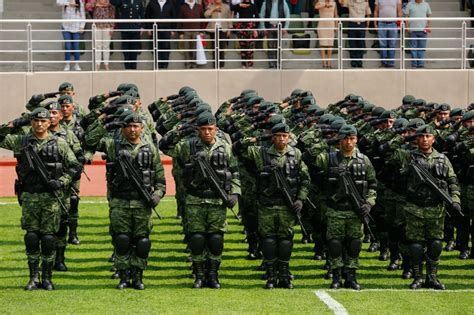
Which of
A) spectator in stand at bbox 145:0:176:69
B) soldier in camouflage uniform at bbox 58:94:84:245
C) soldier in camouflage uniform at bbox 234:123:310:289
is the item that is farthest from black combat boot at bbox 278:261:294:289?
spectator in stand at bbox 145:0:176:69

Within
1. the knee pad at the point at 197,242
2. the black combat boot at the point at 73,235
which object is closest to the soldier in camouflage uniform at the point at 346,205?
the knee pad at the point at 197,242

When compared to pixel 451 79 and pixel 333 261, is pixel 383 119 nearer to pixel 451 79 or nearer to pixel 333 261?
pixel 333 261

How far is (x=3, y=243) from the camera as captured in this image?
71.6 feet

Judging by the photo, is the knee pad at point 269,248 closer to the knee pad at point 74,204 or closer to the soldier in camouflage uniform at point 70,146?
the soldier in camouflage uniform at point 70,146

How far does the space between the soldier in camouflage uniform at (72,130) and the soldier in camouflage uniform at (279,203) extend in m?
3.92

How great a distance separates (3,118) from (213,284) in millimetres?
15033

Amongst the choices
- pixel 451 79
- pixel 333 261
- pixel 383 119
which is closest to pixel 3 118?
pixel 451 79

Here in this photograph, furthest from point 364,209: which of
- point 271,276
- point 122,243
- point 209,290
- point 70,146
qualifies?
point 70,146

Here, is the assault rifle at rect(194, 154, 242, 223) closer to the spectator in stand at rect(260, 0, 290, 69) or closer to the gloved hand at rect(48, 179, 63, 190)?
the gloved hand at rect(48, 179, 63, 190)

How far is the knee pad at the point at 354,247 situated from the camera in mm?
17891

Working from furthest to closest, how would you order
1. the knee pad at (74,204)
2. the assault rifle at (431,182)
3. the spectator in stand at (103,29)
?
the spectator in stand at (103,29) < the knee pad at (74,204) < the assault rifle at (431,182)

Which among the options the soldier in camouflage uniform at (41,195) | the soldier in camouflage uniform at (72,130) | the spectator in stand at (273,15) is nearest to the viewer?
the soldier in camouflage uniform at (41,195)

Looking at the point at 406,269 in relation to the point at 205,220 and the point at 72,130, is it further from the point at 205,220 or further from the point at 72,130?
the point at 72,130

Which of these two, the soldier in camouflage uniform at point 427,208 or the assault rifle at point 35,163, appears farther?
the soldier in camouflage uniform at point 427,208
